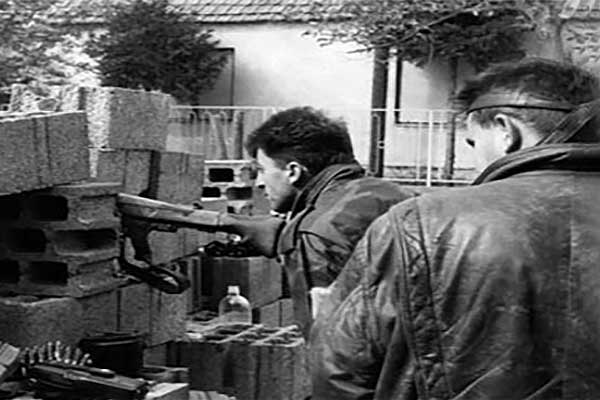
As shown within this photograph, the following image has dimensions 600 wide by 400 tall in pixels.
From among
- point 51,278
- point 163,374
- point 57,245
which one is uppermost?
point 57,245

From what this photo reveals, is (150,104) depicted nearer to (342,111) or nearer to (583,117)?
(583,117)

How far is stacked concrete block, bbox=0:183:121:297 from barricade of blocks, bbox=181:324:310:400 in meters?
0.92

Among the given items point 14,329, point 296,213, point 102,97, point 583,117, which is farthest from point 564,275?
point 102,97

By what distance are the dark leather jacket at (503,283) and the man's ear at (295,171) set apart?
1.90 m

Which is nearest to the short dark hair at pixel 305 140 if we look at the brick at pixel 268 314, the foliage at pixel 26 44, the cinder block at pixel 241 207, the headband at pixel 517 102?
the headband at pixel 517 102

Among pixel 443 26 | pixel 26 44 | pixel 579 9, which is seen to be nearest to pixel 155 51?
pixel 26 44

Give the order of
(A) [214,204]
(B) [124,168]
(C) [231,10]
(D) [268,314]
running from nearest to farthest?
(B) [124,168], (A) [214,204], (D) [268,314], (C) [231,10]

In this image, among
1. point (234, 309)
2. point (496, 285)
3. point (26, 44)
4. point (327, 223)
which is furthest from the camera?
point (26, 44)

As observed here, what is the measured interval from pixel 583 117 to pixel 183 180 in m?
3.63

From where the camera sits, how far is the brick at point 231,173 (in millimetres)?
8047

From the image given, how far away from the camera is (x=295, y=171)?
172 inches

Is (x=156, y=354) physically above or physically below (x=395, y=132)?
below

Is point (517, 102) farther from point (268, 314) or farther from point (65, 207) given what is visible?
point (268, 314)

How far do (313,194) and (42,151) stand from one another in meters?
1.10
